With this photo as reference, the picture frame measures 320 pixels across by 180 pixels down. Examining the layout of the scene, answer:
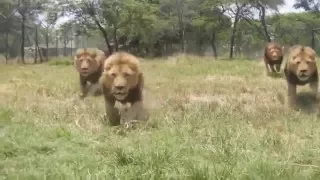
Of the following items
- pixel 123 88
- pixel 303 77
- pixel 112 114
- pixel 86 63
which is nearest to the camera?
pixel 123 88

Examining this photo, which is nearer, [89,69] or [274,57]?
[89,69]

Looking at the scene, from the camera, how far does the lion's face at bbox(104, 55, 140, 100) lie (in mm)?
6074

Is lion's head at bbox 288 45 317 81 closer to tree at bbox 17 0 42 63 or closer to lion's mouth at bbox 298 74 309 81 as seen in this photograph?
lion's mouth at bbox 298 74 309 81

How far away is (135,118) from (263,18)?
30837mm

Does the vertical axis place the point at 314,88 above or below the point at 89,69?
below

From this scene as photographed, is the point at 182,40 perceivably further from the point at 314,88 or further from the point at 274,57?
the point at 314,88

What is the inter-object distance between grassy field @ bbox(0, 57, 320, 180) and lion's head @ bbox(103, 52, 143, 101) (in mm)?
448

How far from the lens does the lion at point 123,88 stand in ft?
20.1

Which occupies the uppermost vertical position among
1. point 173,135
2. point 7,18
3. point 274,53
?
point 7,18

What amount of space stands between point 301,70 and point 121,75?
2816 millimetres

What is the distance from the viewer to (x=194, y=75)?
14109 mm

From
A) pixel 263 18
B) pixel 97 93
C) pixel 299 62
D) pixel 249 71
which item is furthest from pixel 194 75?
pixel 263 18

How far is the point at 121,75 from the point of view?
20.1 feet

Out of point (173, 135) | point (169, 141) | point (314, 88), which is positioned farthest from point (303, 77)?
point (169, 141)
